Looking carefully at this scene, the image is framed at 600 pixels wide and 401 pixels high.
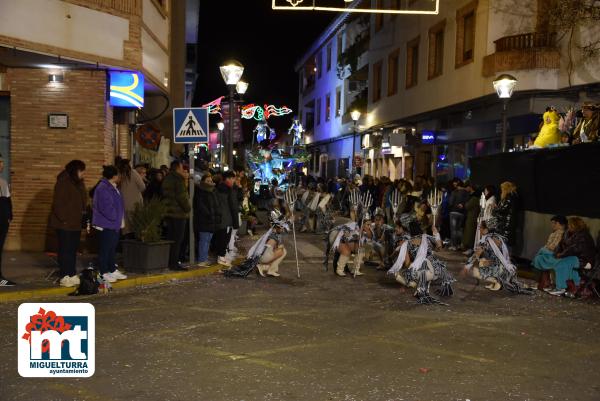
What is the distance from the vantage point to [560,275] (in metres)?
10.8

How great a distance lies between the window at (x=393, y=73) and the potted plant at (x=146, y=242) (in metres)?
22.9

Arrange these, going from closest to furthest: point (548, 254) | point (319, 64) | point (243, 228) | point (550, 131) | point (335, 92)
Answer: point (548, 254)
point (550, 131)
point (243, 228)
point (335, 92)
point (319, 64)

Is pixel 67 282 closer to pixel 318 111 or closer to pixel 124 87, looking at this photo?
pixel 124 87

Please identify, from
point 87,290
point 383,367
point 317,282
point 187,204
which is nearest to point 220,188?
point 187,204

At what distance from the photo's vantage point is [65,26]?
13133 millimetres

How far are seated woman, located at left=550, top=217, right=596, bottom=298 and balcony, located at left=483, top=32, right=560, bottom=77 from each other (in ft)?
36.4

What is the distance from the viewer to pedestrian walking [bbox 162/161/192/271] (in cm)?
1188

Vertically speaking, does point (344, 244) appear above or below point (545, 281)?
above

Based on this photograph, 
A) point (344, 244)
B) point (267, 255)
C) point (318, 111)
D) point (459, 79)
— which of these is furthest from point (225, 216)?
point (318, 111)

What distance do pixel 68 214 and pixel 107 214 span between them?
58 cm

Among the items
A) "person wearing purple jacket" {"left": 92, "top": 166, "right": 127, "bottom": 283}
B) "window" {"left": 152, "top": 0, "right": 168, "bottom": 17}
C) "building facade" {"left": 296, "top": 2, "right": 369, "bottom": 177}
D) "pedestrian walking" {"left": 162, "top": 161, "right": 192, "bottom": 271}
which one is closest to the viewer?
"person wearing purple jacket" {"left": 92, "top": 166, "right": 127, "bottom": 283}

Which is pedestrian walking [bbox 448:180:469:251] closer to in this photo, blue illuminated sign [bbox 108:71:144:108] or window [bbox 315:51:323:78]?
blue illuminated sign [bbox 108:71:144:108]

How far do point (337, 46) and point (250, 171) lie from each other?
17614 millimetres

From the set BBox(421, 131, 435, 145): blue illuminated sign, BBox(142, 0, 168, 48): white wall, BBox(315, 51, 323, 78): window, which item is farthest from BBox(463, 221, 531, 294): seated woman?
BBox(315, 51, 323, 78): window
